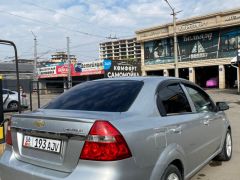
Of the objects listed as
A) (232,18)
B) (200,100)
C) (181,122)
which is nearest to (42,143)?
(181,122)

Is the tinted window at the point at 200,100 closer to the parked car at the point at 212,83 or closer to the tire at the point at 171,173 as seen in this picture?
the tire at the point at 171,173

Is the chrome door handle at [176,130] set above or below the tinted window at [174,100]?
below

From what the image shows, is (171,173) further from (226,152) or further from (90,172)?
(226,152)

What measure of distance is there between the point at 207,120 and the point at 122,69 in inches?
1738

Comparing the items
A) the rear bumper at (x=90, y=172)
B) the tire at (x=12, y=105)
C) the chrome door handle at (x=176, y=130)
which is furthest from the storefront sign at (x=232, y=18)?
the rear bumper at (x=90, y=172)

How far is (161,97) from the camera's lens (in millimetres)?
4312

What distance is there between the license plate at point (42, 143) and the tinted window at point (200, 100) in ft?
7.58

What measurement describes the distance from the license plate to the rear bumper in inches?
7.7

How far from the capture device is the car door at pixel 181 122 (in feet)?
13.6

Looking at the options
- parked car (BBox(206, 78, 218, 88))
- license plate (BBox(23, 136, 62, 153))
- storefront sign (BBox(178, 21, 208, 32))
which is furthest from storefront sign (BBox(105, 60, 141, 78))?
license plate (BBox(23, 136, 62, 153))

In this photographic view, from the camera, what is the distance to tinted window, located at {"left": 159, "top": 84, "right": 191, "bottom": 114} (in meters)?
4.34

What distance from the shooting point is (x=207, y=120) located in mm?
5293

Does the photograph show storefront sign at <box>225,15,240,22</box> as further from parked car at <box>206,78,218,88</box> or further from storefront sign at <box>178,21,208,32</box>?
parked car at <box>206,78,218,88</box>

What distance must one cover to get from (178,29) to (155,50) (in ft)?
16.2
